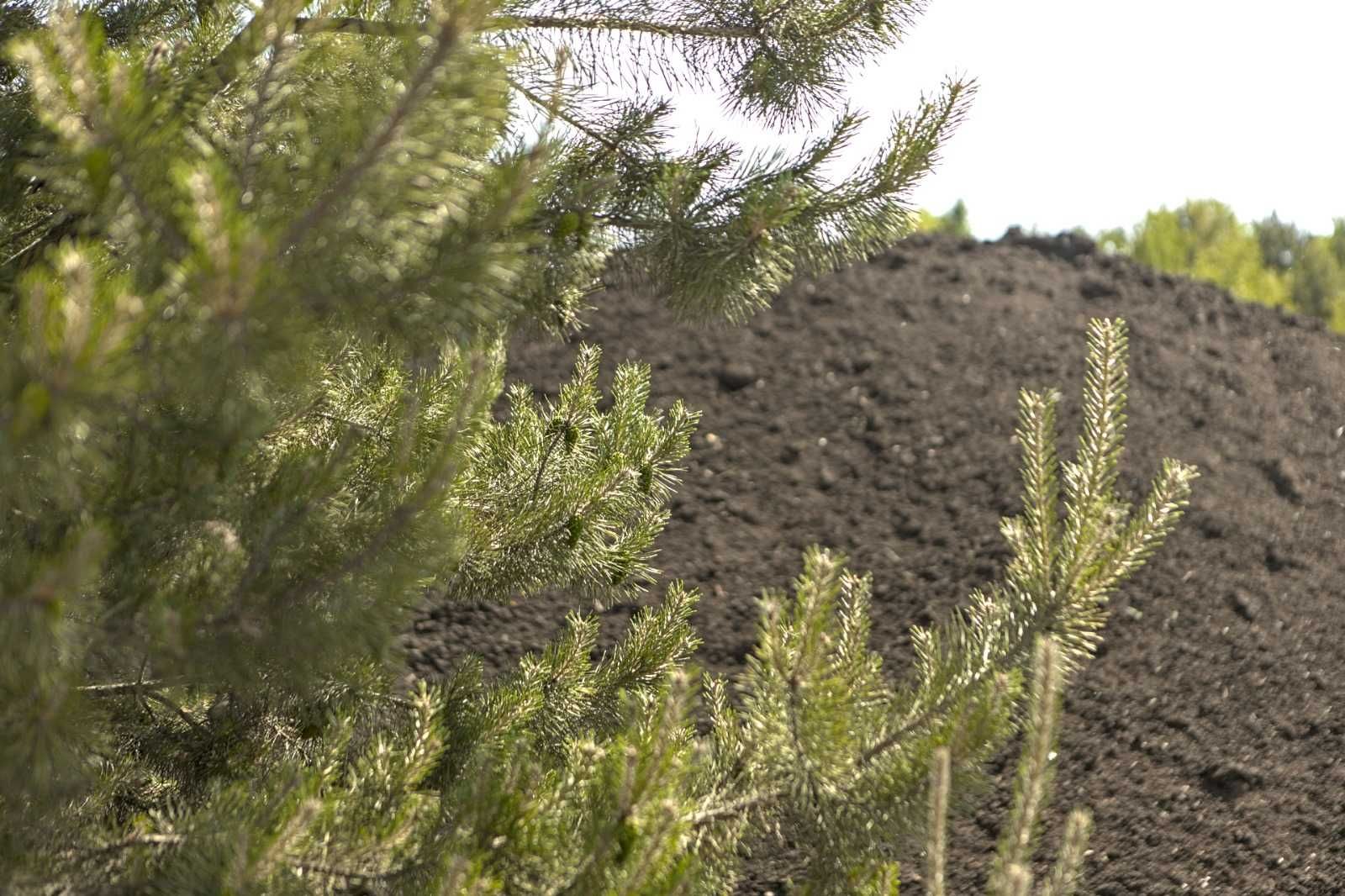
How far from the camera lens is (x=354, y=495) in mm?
2105

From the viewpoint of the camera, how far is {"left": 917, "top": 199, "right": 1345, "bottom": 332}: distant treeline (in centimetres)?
1042

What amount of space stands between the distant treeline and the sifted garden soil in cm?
303

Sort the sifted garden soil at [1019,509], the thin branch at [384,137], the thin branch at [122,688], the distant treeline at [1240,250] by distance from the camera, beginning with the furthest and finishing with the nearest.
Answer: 1. the distant treeline at [1240,250]
2. the sifted garden soil at [1019,509]
3. the thin branch at [122,688]
4. the thin branch at [384,137]

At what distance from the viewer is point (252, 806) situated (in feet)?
6.25

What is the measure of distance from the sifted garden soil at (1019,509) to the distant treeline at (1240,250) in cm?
303

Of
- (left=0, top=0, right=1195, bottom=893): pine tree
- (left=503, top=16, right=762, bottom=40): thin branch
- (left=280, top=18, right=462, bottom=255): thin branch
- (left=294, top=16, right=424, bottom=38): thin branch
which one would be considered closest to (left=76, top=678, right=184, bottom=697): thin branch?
(left=0, top=0, right=1195, bottom=893): pine tree

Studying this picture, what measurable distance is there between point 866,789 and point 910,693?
18 centimetres

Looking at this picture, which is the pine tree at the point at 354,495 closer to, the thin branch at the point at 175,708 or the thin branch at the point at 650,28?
the thin branch at the point at 175,708

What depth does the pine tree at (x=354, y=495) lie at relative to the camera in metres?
1.52

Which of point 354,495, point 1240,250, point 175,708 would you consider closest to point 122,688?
point 175,708

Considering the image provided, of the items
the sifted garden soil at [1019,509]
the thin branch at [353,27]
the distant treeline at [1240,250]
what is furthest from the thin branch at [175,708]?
the distant treeline at [1240,250]

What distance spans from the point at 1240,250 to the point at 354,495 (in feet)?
34.7

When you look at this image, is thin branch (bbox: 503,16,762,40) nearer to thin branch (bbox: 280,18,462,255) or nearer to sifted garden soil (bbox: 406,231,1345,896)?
thin branch (bbox: 280,18,462,255)

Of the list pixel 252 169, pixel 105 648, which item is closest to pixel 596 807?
pixel 105 648
